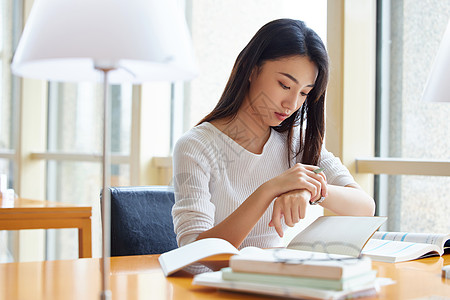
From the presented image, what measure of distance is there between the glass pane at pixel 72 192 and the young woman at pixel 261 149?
2.01 m

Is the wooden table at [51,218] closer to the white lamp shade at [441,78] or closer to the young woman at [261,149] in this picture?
the young woman at [261,149]

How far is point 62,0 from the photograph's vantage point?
76 centimetres

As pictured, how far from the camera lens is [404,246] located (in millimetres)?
1318

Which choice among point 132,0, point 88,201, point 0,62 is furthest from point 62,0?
point 0,62

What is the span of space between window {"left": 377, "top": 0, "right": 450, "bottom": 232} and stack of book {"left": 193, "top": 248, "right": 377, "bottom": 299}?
1.34 meters

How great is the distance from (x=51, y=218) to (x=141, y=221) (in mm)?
985

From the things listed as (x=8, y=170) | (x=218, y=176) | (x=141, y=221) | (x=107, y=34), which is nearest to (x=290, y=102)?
(x=218, y=176)

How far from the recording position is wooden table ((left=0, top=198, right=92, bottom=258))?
2.39 meters

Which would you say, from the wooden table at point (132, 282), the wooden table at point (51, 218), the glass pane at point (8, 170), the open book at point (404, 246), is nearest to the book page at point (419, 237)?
the open book at point (404, 246)

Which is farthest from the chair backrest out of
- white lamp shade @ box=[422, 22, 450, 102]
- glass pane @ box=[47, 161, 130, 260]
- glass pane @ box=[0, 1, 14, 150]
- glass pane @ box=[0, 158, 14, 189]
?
glass pane @ box=[0, 1, 14, 150]

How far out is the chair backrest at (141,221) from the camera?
5.11ft

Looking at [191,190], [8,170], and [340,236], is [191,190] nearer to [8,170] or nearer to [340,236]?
[340,236]

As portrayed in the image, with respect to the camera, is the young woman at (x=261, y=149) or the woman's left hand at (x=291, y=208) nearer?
the woman's left hand at (x=291, y=208)

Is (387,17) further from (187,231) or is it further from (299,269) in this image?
(299,269)
